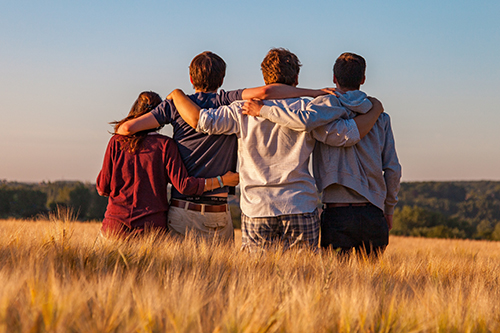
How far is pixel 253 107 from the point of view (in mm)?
3846

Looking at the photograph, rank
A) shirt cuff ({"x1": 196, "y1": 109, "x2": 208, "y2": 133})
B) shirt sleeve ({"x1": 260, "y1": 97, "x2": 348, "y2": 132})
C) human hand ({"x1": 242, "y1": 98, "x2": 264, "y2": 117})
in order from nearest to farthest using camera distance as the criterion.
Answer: shirt sleeve ({"x1": 260, "y1": 97, "x2": 348, "y2": 132}), human hand ({"x1": 242, "y1": 98, "x2": 264, "y2": 117}), shirt cuff ({"x1": 196, "y1": 109, "x2": 208, "y2": 133})

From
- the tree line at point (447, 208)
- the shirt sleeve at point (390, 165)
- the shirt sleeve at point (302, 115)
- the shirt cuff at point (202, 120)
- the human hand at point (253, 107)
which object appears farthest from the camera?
the tree line at point (447, 208)

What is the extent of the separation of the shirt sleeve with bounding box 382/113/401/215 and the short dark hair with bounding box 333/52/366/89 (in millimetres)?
483

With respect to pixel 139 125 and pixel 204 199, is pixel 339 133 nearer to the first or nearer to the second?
pixel 204 199

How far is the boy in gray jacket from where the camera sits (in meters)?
4.12

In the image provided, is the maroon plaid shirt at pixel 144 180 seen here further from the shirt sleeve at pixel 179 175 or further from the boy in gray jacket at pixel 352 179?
the boy in gray jacket at pixel 352 179

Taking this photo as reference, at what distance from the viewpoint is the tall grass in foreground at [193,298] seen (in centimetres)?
199

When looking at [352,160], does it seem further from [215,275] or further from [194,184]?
[215,275]

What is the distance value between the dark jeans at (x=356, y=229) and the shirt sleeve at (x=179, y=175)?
4.24ft

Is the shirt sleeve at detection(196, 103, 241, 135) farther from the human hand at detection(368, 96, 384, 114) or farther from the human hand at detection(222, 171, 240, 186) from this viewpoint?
the human hand at detection(368, 96, 384, 114)

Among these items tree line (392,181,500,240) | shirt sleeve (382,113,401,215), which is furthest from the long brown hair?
tree line (392,181,500,240)

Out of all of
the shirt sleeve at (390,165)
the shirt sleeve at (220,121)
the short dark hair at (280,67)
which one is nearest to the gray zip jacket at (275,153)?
the shirt sleeve at (220,121)

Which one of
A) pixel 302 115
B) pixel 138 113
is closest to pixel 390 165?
pixel 302 115

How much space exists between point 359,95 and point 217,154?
4.89 feet
